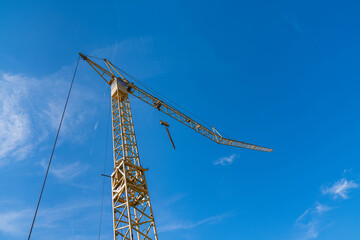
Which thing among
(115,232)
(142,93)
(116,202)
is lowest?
(115,232)

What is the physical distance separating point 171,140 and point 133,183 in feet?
44.3

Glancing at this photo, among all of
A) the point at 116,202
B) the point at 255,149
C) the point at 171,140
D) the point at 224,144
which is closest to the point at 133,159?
the point at 116,202

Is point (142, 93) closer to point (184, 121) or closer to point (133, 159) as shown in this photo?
point (184, 121)

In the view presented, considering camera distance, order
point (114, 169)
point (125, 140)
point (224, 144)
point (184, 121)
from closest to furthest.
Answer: point (114, 169), point (125, 140), point (184, 121), point (224, 144)

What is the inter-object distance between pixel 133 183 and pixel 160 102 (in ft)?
73.1

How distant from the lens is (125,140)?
2839 cm

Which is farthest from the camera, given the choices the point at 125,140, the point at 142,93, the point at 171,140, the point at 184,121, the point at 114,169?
the point at 184,121

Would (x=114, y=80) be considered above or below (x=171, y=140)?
above

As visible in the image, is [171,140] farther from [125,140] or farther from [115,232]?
[115,232]

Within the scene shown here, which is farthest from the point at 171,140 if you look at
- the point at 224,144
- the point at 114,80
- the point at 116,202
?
the point at 224,144

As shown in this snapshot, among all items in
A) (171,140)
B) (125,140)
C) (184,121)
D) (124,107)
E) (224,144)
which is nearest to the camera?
(125,140)

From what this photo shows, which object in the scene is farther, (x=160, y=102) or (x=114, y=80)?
(x=160, y=102)

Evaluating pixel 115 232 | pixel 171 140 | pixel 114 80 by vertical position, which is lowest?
pixel 115 232

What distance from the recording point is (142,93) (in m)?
41.4
